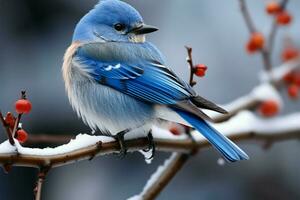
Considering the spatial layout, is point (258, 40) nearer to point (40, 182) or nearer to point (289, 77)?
point (289, 77)

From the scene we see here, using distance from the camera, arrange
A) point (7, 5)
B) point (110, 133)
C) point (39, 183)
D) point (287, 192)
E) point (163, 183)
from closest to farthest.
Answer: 1. point (39, 183)
2. point (163, 183)
3. point (110, 133)
4. point (287, 192)
5. point (7, 5)

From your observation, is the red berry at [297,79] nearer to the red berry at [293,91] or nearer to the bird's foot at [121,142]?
the red berry at [293,91]

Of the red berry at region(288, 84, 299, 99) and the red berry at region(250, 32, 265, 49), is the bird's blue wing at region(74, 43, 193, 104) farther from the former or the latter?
the red berry at region(288, 84, 299, 99)

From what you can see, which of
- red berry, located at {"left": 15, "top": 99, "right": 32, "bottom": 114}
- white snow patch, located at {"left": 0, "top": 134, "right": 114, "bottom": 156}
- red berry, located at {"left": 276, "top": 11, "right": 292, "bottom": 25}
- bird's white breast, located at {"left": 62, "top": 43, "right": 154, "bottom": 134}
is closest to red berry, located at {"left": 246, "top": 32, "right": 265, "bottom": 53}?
red berry, located at {"left": 276, "top": 11, "right": 292, "bottom": 25}

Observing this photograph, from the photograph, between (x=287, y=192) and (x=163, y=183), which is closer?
(x=163, y=183)

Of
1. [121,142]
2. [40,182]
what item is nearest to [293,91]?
[121,142]

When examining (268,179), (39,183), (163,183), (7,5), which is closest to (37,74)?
(7,5)

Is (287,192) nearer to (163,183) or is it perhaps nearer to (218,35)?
(218,35)
